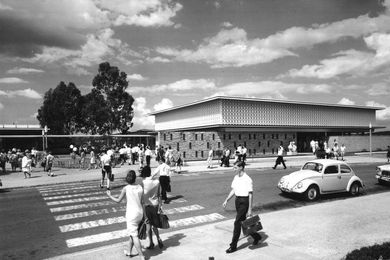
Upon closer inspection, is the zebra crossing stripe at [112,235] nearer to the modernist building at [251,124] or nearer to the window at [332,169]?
the window at [332,169]

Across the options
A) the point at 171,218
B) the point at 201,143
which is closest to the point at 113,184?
the point at 171,218

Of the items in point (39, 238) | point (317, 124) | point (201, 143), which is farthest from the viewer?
point (317, 124)

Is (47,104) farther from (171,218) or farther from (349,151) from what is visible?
(171,218)

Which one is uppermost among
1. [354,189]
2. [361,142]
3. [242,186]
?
[361,142]

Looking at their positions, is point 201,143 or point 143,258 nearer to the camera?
point 143,258

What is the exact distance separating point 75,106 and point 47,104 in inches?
208

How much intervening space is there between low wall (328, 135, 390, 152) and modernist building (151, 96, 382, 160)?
12.8 feet

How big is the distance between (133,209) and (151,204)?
2.67 ft

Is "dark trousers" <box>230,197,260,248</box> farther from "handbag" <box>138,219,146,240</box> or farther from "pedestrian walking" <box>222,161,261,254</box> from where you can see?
"handbag" <box>138,219,146,240</box>

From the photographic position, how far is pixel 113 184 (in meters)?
17.6

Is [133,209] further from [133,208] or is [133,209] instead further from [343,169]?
[343,169]

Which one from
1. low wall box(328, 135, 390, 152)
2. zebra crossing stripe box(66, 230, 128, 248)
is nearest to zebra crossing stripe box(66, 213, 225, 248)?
zebra crossing stripe box(66, 230, 128, 248)

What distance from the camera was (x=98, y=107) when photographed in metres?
55.6

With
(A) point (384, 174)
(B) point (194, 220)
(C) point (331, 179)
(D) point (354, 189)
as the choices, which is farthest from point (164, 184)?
(A) point (384, 174)
